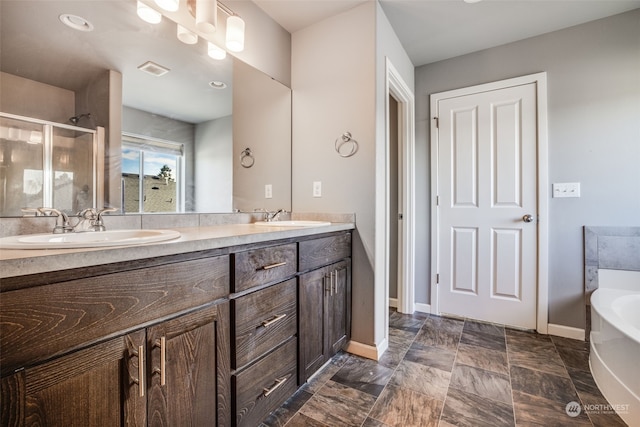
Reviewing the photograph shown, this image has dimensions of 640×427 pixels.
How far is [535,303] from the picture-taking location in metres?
2.21

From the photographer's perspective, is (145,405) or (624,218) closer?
(145,405)

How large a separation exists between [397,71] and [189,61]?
4.86ft

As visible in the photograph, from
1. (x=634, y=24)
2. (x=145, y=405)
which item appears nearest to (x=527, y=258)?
(x=634, y=24)

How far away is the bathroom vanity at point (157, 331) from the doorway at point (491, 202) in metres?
1.65

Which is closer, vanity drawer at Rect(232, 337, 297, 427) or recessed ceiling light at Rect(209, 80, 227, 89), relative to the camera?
vanity drawer at Rect(232, 337, 297, 427)

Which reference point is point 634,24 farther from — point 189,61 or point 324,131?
point 189,61

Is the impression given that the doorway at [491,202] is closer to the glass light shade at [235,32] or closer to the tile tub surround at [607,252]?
the tile tub surround at [607,252]

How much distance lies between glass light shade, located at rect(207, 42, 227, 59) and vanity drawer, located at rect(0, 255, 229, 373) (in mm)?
1335

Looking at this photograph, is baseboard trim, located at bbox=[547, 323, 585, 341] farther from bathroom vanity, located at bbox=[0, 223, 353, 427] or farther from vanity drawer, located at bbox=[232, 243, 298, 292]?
vanity drawer, located at bbox=[232, 243, 298, 292]

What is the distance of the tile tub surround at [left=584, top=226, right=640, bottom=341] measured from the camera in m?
1.94

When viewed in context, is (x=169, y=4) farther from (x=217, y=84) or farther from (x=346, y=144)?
(x=346, y=144)

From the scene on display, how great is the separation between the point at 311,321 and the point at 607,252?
2167mm

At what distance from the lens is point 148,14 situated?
134 cm

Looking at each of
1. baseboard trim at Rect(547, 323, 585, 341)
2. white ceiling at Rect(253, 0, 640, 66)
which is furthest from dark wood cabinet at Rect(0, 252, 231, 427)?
baseboard trim at Rect(547, 323, 585, 341)
